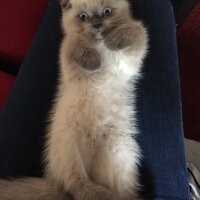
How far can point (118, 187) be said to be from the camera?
3.64 feet

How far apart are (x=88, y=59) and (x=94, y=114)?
7.7 inches

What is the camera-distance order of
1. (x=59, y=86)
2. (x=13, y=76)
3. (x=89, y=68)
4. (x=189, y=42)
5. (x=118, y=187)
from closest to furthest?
(x=118, y=187) → (x=89, y=68) → (x=59, y=86) → (x=13, y=76) → (x=189, y=42)

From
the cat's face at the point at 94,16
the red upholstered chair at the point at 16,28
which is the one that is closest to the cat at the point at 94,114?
Answer: the cat's face at the point at 94,16

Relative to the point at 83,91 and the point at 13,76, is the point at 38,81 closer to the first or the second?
the point at 83,91

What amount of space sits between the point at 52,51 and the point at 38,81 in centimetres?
15

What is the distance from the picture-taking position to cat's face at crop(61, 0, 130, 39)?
1269 millimetres

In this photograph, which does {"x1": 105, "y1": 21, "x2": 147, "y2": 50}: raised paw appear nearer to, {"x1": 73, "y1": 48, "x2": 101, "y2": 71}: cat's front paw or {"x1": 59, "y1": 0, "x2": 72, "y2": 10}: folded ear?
{"x1": 73, "y1": 48, "x2": 101, "y2": 71}: cat's front paw

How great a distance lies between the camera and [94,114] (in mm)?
1200

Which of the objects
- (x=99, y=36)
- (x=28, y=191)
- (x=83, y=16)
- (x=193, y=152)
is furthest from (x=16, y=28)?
(x=193, y=152)

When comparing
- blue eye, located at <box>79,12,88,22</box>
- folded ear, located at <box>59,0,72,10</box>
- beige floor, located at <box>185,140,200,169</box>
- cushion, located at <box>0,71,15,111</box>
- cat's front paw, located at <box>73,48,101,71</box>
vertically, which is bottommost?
beige floor, located at <box>185,140,200,169</box>

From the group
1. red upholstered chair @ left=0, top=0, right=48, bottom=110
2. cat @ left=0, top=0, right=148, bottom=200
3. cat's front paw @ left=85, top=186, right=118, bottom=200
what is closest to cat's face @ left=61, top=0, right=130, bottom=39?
cat @ left=0, top=0, right=148, bottom=200

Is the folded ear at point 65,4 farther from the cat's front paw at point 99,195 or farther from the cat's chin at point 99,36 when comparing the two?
the cat's front paw at point 99,195

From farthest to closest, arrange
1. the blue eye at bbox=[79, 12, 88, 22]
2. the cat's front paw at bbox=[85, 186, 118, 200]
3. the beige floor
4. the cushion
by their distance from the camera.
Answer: the cushion → the beige floor → the blue eye at bbox=[79, 12, 88, 22] → the cat's front paw at bbox=[85, 186, 118, 200]

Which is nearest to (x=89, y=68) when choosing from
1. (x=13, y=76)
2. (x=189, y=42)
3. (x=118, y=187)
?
(x=118, y=187)
